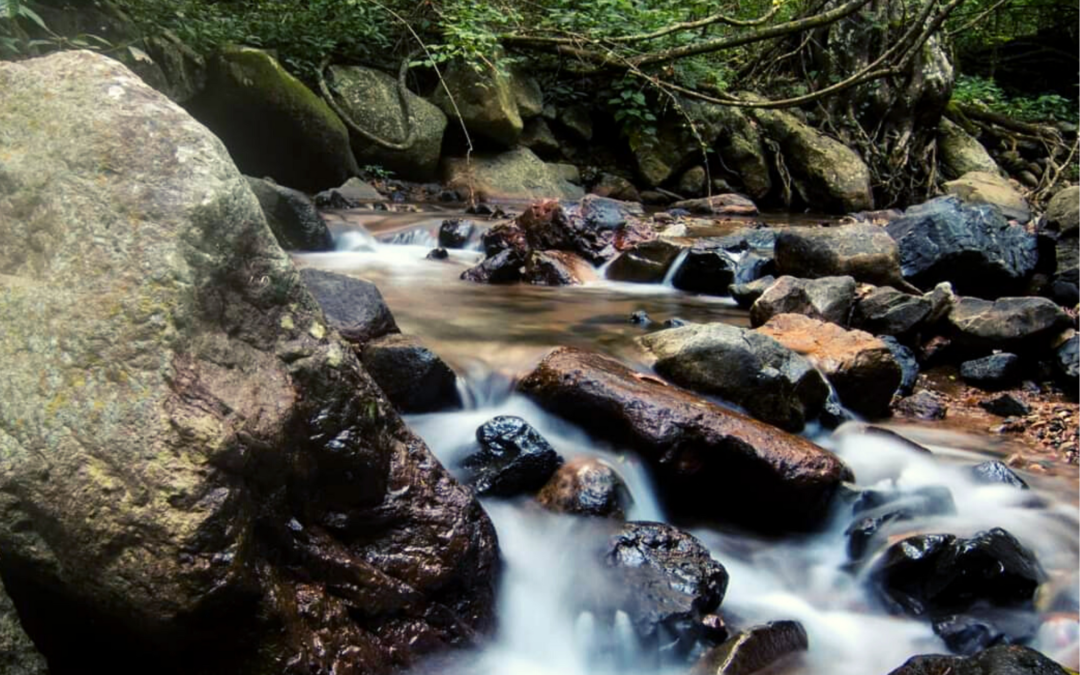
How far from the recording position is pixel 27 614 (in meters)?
1.87

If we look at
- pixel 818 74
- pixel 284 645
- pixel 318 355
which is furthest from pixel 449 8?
pixel 284 645

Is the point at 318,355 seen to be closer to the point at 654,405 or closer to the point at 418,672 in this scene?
the point at 418,672

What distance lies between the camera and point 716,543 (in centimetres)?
327

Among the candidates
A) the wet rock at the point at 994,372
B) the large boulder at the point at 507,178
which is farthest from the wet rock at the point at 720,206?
the wet rock at the point at 994,372

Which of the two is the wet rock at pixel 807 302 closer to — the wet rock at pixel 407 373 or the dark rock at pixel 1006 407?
the dark rock at pixel 1006 407

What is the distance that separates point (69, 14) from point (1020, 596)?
664 centimetres

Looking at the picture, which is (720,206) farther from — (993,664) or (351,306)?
(993,664)

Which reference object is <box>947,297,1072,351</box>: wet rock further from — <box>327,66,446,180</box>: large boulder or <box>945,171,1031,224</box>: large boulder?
<box>327,66,446,180</box>: large boulder

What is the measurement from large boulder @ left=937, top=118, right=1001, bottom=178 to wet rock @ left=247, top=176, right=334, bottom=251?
1105cm

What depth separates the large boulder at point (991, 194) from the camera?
10.3 metres

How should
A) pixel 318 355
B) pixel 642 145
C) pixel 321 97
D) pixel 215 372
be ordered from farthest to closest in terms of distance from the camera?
pixel 642 145
pixel 321 97
pixel 318 355
pixel 215 372

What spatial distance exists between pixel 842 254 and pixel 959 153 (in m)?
9.34

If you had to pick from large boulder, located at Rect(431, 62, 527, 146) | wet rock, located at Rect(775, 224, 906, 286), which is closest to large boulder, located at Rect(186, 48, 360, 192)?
large boulder, located at Rect(431, 62, 527, 146)

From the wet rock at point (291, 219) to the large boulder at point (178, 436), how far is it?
451cm
